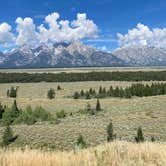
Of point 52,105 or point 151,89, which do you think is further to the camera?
point 151,89

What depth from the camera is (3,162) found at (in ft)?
20.9

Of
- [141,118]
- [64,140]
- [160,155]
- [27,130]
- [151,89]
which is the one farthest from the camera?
[151,89]

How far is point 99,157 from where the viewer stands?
702 centimetres

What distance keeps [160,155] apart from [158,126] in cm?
3012

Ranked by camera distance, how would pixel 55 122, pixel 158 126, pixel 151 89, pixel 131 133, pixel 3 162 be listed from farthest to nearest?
pixel 151 89 → pixel 55 122 → pixel 158 126 → pixel 131 133 → pixel 3 162

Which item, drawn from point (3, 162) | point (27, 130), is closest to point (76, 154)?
point (3, 162)

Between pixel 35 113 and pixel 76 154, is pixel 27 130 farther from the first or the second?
pixel 76 154

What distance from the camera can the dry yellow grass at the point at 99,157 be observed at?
6506 millimetres

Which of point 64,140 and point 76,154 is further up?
point 76,154

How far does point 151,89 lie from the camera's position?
88.8m

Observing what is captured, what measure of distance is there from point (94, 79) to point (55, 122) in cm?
13337

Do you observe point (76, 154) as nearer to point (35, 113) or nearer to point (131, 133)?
point (131, 133)

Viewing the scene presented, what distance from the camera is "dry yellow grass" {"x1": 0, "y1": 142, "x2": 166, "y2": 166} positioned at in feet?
21.3

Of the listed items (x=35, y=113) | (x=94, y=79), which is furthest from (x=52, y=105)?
(x=94, y=79)
